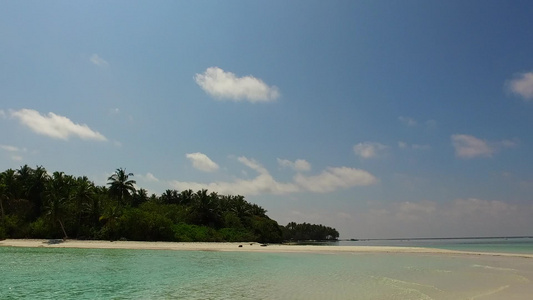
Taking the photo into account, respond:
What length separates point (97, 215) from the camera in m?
62.4

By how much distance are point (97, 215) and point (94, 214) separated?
0.56 metres

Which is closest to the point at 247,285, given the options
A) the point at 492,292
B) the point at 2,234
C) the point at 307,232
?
the point at 492,292

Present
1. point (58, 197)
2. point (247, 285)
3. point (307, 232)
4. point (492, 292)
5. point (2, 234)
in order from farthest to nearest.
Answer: point (307, 232)
point (58, 197)
point (2, 234)
point (247, 285)
point (492, 292)

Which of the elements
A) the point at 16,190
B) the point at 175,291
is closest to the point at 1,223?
the point at 16,190

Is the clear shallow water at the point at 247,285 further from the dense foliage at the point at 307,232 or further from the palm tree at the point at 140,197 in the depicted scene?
the dense foliage at the point at 307,232

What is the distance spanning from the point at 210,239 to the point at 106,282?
1968 inches

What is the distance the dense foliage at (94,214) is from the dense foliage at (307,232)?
77.4 meters

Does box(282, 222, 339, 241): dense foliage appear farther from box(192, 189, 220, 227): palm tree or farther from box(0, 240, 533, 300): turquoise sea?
box(0, 240, 533, 300): turquoise sea

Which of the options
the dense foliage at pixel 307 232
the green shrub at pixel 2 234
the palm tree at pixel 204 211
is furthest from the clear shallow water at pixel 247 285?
the dense foliage at pixel 307 232

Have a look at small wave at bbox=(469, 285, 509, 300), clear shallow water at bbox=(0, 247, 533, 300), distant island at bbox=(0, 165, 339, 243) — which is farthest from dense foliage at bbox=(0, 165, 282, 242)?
small wave at bbox=(469, 285, 509, 300)

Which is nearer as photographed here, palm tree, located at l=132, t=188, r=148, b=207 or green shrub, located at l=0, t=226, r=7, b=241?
green shrub, located at l=0, t=226, r=7, b=241

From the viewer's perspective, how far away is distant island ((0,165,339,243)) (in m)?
58.9

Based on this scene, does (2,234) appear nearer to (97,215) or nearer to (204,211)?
(97,215)

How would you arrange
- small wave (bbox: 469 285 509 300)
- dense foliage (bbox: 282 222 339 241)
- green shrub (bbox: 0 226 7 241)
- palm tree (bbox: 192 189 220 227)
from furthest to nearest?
dense foliage (bbox: 282 222 339 241) < palm tree (bbox: 192 189 220 227) < green shrub (bbox: 0 226 7 241) < small wave (bbox: 469 285 509 300)
